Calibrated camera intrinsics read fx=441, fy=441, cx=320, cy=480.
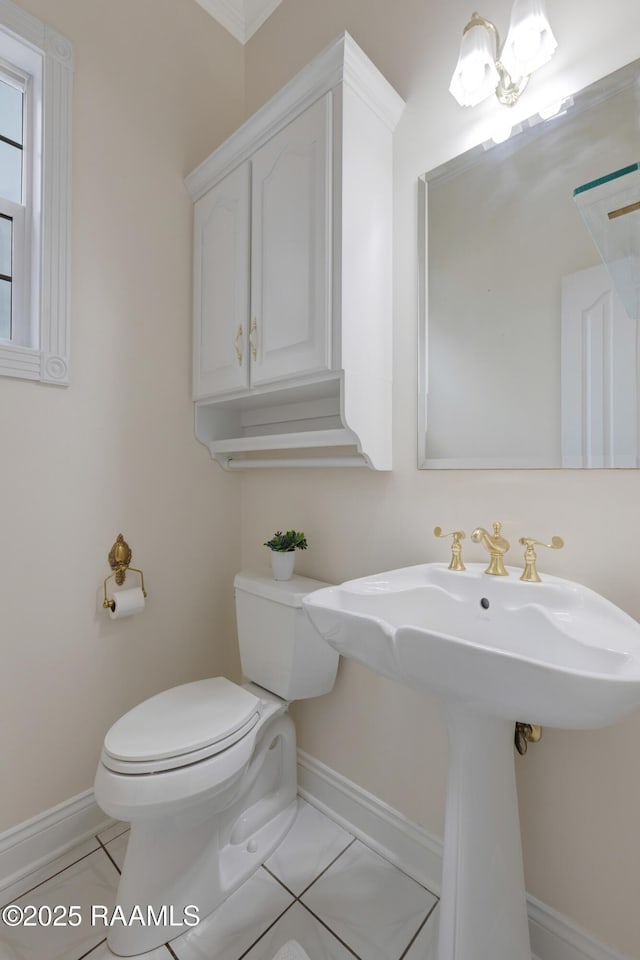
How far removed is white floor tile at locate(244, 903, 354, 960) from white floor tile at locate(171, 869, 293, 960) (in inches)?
0.9

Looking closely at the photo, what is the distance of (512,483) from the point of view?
1101mm

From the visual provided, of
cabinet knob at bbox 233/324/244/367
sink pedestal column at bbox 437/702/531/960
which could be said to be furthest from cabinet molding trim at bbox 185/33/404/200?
sink pedestal column at bbox 437/702/531/960

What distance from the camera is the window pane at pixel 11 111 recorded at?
1.38 m

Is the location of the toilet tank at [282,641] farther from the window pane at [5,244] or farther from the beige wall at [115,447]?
the window pane at [5,244]

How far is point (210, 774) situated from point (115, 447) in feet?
3.40

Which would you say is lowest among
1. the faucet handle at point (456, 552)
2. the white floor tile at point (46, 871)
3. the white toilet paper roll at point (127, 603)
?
the white floor tile at point (46, 871)

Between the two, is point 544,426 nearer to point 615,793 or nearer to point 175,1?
point 615,793

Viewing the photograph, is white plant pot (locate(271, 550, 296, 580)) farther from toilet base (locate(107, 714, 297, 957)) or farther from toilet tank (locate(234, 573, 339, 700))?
toilet base (locate(107, 714, 297, 957))

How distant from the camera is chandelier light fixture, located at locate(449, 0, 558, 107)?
953 mm

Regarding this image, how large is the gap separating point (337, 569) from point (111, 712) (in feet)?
2.99

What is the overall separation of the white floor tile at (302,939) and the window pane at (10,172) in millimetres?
2185

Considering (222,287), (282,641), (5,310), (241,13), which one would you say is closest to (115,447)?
(5,310)

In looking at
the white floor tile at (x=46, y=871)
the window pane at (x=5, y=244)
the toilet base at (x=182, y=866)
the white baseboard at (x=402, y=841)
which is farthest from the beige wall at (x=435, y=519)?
the window pane at (x=5, y=244)

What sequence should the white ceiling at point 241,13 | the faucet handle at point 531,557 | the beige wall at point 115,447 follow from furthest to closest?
1. the white ceiling at point 241,13
2. the beige wall at point 115,447
3. the faucet handle at point 531,557
